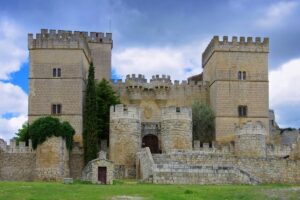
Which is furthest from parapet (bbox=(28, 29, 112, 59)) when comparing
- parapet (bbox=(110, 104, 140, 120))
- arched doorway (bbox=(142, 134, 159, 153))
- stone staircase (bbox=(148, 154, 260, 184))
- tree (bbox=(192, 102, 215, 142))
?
stone staircase (bbox=(148, 154, 260, 184))

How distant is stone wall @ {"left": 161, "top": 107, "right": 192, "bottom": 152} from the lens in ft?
152

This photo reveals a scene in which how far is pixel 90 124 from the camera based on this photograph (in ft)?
156

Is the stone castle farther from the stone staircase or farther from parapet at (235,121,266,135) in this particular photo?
the stone staircase

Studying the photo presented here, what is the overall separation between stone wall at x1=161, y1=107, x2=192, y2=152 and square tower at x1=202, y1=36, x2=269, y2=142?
5.86 meters

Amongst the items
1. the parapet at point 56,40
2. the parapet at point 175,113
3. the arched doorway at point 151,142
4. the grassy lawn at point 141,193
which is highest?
the parapet at point 56,40

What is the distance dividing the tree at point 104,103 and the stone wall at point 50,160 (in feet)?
18.8

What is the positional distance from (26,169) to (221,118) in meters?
15.9

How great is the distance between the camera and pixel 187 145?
4656 centimetres

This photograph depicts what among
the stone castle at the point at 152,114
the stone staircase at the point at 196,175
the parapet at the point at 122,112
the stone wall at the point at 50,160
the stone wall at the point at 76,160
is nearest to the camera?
the stone staircase at the point at 196,175

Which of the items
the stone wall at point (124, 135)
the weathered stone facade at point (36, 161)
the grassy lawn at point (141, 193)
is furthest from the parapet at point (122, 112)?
the grassy lawn at point (141, 193)

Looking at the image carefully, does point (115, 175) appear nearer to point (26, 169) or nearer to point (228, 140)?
point (26, 169)

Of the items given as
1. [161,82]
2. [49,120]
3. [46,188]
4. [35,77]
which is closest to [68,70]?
[35,77]

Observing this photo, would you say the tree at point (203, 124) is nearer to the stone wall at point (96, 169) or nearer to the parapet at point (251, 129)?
the parapet at point (251, 129)

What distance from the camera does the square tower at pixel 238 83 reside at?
52.3 metres
